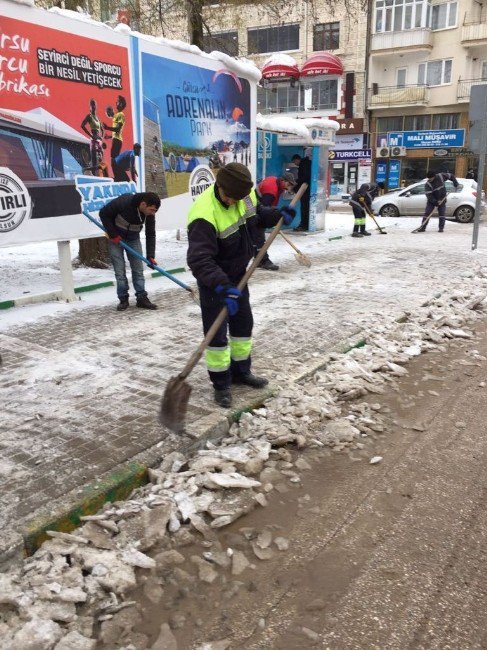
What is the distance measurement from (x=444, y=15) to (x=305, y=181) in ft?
85.8

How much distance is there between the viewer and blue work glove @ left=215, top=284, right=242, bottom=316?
3.70 m

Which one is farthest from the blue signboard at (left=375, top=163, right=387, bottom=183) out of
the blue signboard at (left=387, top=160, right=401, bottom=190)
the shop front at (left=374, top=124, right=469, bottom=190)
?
the blue signboard at (left=387, top=160, right=401, bottom=190)

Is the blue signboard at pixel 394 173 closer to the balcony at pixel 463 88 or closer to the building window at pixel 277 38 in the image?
the balcony at pixel 463 88

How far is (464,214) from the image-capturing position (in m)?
18.6

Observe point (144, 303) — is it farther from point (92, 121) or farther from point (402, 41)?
point (402, 41)

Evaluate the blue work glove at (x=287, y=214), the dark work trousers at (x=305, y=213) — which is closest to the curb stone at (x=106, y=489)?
the blue work glove at (x=287, y=214)

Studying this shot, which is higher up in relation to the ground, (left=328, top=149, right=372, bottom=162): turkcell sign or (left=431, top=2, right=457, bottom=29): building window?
(left=431, top=2, right=457, bottom=29): building window

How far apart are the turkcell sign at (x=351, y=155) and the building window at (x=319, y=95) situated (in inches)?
110

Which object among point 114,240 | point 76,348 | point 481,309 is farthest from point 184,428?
point 481,309

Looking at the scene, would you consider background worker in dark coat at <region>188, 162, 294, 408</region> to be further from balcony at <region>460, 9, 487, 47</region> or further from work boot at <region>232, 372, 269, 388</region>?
balcony at <region>460, 9, 487, 47</region>

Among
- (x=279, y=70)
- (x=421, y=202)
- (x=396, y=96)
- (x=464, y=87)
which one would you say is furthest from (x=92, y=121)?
(x=464, y=87)

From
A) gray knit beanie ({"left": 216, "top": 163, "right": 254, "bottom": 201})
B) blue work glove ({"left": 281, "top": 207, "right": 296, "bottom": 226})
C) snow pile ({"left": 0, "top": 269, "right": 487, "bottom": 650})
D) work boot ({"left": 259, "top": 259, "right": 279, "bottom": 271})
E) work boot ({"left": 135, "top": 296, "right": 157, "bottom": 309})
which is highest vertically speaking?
gray knit beanie ({"left": 216, "top": 163, "right": 254, "bottom": 201})

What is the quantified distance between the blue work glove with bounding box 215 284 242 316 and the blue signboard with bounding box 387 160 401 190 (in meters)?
34.8

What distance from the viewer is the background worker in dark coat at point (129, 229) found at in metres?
6.67
